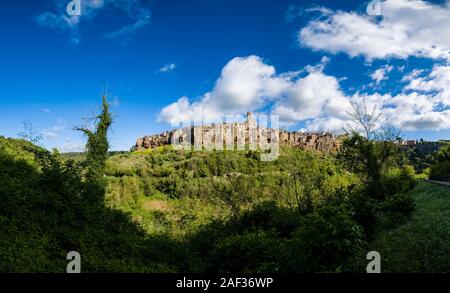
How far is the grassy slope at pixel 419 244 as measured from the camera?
836 centimetres

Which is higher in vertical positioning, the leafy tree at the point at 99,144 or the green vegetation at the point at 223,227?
the leafy tree at the point at 99,144

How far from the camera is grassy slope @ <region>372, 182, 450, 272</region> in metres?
8.36

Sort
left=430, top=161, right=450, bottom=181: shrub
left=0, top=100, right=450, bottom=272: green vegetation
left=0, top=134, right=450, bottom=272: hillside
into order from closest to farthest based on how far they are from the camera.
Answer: left=0, top=134, right=450, bottom=272: hillside
left=0, top=100, right=450, bottom=272: green vegetation
left=430, top=161, right=450, bottom=181: shrub

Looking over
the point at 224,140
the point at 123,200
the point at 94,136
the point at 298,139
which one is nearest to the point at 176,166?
the point at 123,200

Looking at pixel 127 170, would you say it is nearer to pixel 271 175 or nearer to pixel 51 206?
pixel 271 175

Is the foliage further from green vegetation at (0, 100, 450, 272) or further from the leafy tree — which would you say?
the leafy tree

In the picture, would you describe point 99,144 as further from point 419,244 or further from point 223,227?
point 419,244

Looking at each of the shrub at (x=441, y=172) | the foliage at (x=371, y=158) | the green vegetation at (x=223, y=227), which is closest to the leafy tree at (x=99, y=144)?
the green vegetation at (x=223, y=227)

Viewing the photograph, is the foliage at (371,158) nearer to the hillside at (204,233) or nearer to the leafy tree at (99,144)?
the hillside at (204,233)

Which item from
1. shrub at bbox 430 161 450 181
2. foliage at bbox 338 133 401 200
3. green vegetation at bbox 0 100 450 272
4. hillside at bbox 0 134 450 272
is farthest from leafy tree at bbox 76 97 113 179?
shrub at bbox 430 161 450 181

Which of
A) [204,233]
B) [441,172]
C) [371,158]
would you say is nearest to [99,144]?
[204,233]

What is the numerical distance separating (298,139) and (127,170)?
281 feet

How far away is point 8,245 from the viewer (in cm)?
1015

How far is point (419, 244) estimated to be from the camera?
9625 mm
